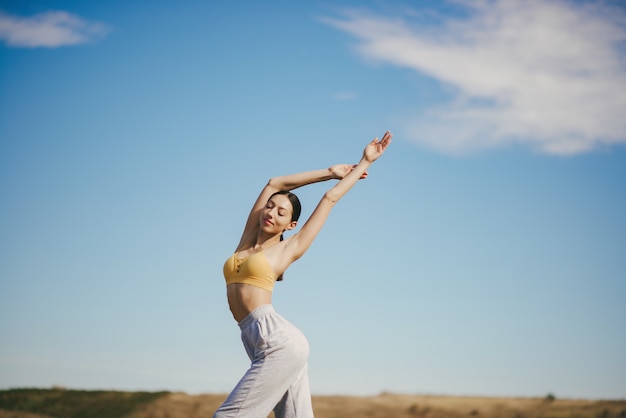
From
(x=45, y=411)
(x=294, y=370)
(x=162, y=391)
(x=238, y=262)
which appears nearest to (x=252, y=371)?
(x=294, y=370)

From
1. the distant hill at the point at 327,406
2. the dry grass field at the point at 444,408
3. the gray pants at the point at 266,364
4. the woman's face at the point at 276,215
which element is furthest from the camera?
the distant hill at the point at 327,406

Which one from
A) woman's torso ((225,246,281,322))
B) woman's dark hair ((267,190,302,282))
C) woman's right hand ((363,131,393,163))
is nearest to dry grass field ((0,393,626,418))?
woman's right hand ((363,131,393,163))

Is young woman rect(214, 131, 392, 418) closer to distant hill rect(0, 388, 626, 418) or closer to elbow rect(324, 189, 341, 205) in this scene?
elbow rect(324, 189, 341, 205)

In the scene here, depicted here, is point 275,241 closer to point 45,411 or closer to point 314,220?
point 314,220

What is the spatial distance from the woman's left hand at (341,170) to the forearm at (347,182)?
10 cm

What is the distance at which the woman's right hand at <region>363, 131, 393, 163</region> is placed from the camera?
6648mm

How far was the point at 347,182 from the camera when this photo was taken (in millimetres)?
6273

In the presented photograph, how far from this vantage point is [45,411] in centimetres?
1603

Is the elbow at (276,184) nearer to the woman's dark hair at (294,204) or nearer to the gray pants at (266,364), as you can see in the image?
the woman's dark hair at (294,204)

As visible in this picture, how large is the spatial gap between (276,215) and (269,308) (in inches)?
29.0

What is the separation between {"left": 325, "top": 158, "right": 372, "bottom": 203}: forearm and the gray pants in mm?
957

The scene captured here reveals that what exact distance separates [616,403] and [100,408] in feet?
31.2

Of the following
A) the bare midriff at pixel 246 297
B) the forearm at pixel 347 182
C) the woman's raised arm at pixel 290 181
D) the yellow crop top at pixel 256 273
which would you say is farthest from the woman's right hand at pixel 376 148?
the bare midriff at pixel 246 297

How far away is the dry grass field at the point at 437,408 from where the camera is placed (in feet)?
44.4
